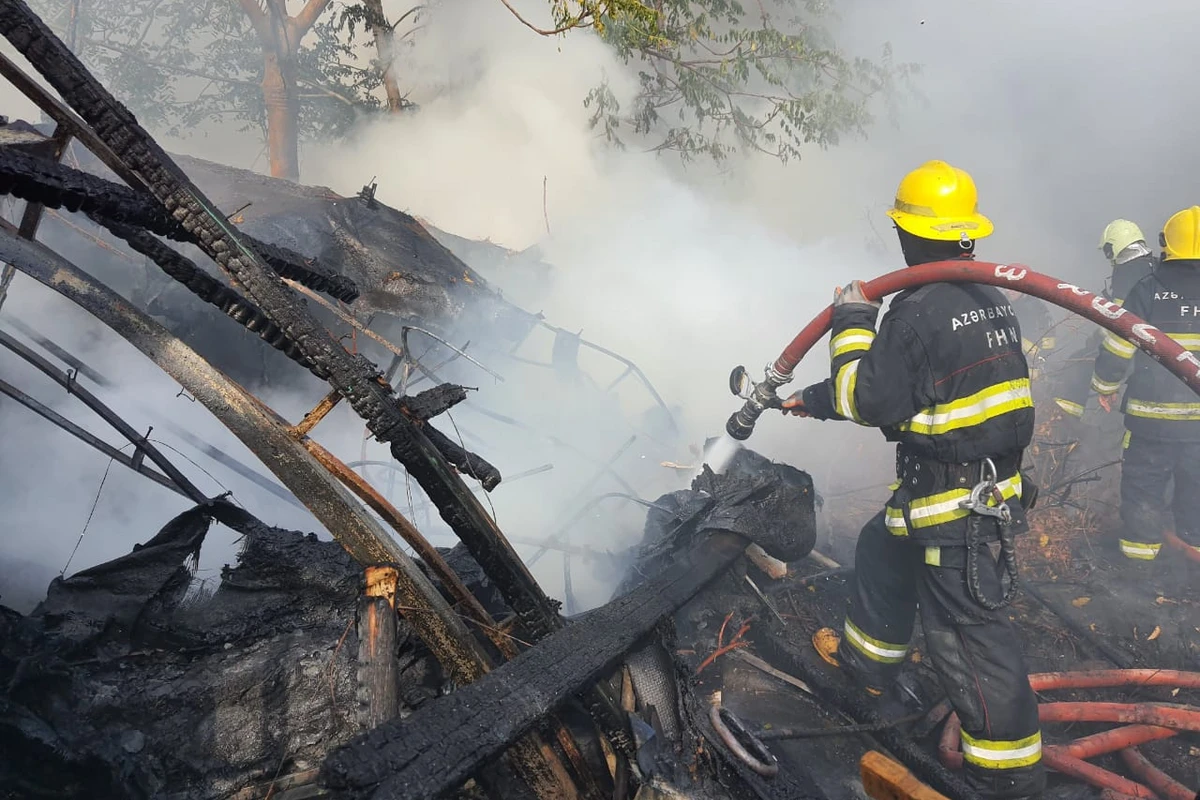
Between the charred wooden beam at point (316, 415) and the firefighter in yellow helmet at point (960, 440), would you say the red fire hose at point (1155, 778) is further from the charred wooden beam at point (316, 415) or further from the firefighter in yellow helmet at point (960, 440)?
the charred wooden beam at point (316, 415)

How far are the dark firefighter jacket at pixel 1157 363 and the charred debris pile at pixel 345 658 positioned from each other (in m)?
2.06

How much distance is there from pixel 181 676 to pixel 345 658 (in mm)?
530

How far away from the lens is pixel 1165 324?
4789 mm

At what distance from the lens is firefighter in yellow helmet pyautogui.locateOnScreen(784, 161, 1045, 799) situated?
2.90 metres

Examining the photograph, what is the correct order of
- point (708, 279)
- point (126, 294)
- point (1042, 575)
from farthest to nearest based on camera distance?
1. point (708, 279)
2. point (126, 294)
3. point (1042, 575)

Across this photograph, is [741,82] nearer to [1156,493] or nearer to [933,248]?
[1156,493]

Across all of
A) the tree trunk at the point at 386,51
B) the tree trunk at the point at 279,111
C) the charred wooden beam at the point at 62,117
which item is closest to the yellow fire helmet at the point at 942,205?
the charred wooden beam at the point at 62,117

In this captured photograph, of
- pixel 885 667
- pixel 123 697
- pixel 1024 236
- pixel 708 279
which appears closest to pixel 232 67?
pixel 708 279

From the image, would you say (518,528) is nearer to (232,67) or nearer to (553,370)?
(553,370)

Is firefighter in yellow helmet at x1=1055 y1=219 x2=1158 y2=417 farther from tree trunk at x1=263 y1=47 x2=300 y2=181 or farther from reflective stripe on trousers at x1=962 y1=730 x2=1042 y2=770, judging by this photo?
tree trunk at x1=263 y1=47 x2=300 y2=181

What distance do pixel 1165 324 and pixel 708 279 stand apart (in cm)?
546

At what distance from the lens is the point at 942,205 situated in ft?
10.1

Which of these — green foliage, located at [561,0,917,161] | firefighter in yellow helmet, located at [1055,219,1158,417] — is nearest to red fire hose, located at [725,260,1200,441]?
firefighter in yellow helmet, located at [1055,219,1158,417]

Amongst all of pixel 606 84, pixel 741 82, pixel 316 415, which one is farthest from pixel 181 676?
pixel 741 82
